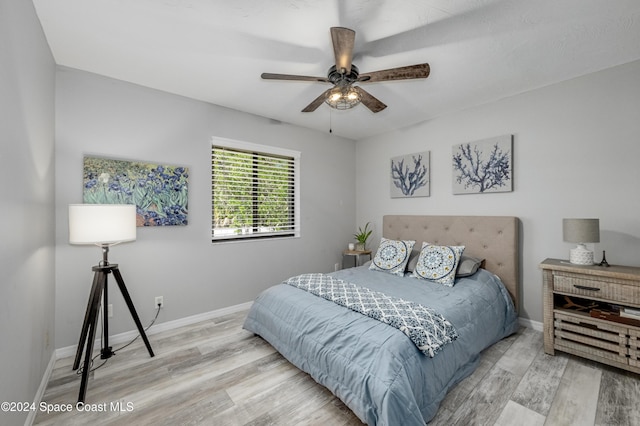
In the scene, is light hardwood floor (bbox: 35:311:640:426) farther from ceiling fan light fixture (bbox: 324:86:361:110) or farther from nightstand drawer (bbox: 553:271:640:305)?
ceiling fan light fixture (bbox: 324:86:361:110)

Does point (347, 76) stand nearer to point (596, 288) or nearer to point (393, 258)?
point (393, 258)

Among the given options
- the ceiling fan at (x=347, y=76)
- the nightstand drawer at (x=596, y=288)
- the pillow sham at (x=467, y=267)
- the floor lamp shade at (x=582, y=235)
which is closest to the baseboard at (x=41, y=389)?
the ceiling fan at (x=347, y=76)

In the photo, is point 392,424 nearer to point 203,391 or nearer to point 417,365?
point 417,365

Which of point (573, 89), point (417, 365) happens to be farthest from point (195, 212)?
point (573, 89)

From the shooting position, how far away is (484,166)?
3086mm

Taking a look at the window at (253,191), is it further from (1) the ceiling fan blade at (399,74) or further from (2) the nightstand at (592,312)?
(2) the nightstand at (592,312)

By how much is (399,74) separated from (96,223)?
2.39 meters

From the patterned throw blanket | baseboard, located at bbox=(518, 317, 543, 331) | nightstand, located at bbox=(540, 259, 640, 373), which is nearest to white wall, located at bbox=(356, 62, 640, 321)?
baseboard, located at bbox=(518, 317, 543, 331)

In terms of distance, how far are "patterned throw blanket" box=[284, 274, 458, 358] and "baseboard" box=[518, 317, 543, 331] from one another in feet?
5.09

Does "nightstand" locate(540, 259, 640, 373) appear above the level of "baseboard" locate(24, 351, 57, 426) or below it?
above

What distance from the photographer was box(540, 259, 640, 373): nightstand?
194 centimetres

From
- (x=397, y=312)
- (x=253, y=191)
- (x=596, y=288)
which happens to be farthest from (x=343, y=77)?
(x=596, y=288)

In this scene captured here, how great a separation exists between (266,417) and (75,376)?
→ 1601 mm

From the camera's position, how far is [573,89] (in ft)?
8.32
